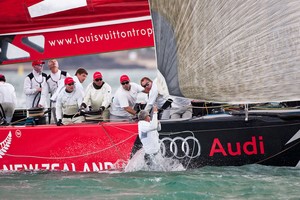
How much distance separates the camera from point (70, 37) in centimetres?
874

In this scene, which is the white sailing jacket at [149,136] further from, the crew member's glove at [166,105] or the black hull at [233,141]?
the crew member's glove at [166,105]

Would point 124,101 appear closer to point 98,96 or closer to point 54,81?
point 98,96

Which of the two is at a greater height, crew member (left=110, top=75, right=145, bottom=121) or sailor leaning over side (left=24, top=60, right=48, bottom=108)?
sailor leaning over side (left=24, top=60, right=48, bottom=108)

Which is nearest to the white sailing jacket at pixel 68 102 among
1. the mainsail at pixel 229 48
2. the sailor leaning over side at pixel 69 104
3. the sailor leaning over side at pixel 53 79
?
the sailor leaning over side at pixel 69 104

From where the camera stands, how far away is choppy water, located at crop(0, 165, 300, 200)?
7023 millimetres

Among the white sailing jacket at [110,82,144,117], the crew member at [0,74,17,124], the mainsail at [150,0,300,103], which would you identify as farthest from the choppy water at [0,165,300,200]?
the crew member at [0,74,17,124]

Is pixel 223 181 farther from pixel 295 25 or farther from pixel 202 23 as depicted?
pixel 295 25

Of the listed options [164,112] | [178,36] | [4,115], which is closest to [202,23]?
[178,36]

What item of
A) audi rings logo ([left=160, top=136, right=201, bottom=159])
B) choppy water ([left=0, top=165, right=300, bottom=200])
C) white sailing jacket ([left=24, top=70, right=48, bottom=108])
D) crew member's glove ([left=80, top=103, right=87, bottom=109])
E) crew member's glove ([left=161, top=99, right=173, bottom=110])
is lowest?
choppy water ([left=0, top=165, right=300, bottom=200])

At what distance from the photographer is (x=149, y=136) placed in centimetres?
823

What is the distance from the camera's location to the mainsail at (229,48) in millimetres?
5188

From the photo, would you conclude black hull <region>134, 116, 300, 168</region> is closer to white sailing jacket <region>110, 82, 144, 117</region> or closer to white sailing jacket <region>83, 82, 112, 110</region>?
white sailing jacket <region>110, 82, 144, 117</region>

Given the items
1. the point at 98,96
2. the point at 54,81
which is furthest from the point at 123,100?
the point at 54,81

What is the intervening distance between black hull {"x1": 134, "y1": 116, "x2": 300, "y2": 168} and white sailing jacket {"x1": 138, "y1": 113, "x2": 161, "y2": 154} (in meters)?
0.10
